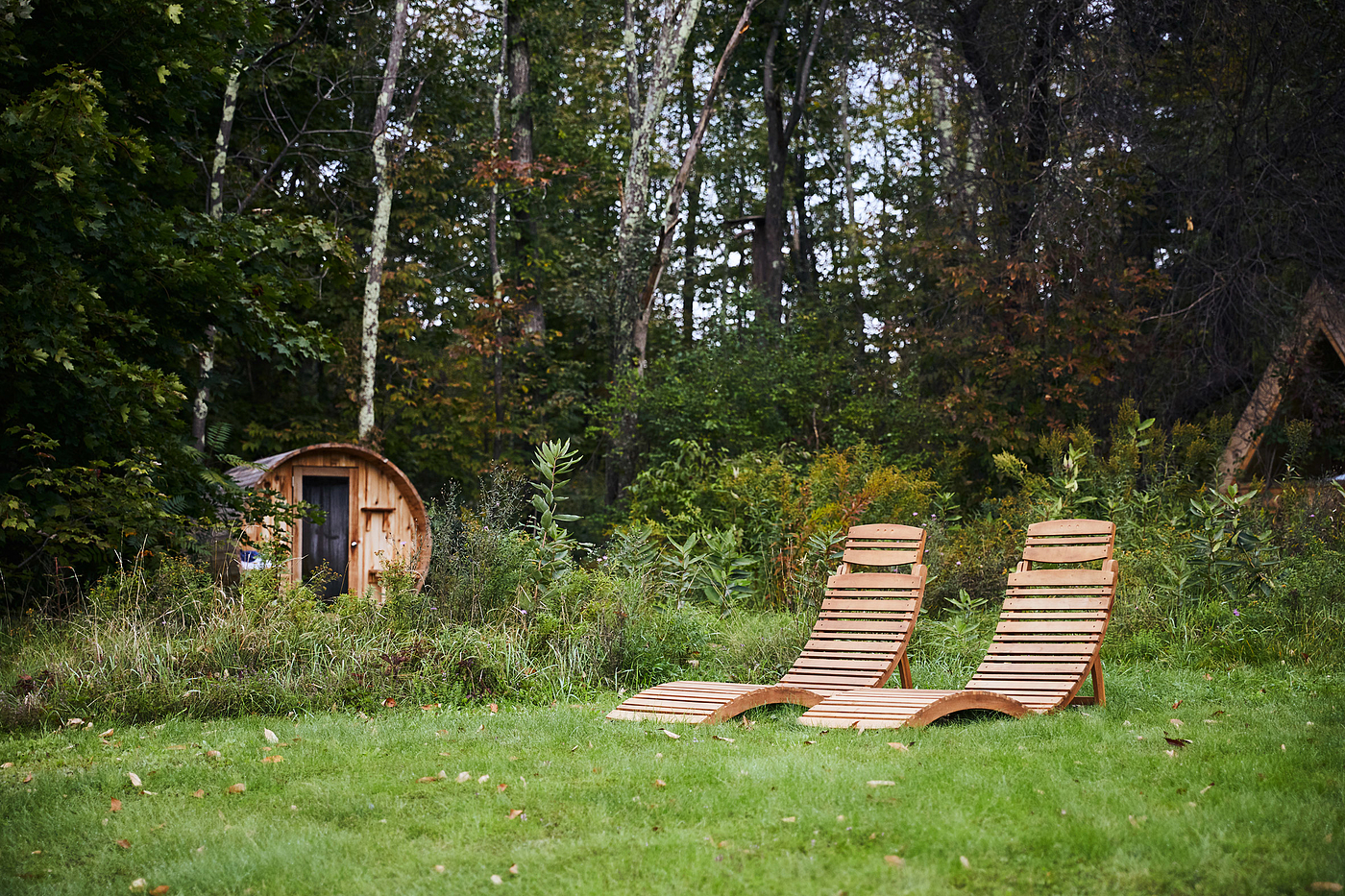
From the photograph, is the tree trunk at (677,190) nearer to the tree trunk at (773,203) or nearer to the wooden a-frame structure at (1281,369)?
the tree trunk at (773,203)

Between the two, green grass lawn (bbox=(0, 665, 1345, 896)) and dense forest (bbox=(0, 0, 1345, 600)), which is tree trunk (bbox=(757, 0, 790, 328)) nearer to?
dense forest (bbox=(0, 0, 1345, 600))

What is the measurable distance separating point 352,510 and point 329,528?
386 mm

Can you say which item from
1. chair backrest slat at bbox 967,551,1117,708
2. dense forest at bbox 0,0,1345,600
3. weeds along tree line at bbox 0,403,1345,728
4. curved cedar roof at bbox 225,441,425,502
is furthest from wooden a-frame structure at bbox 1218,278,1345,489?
curved cedar roof at bbox 225,441,425,502

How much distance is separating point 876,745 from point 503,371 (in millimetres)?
14114

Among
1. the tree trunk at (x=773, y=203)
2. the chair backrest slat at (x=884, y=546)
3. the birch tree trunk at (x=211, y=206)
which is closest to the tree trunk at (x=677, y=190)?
the tree trunk at (x=773, y=203)

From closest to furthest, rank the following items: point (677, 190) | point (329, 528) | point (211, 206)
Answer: point (329, 528) < point (211, 206) < point (677, 190)

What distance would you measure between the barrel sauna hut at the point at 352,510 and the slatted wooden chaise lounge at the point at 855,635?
5.32 m

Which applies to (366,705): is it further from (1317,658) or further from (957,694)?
(1317,658)

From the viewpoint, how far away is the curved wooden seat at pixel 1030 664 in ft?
17.4

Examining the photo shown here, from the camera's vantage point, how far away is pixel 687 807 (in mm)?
3920

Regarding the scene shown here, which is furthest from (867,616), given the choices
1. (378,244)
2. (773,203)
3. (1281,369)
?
(773,203)

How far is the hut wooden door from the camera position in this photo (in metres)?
11.2

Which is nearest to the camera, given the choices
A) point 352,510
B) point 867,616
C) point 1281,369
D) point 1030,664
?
point 1030,664

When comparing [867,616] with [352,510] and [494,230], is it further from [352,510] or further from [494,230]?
[494,230]
